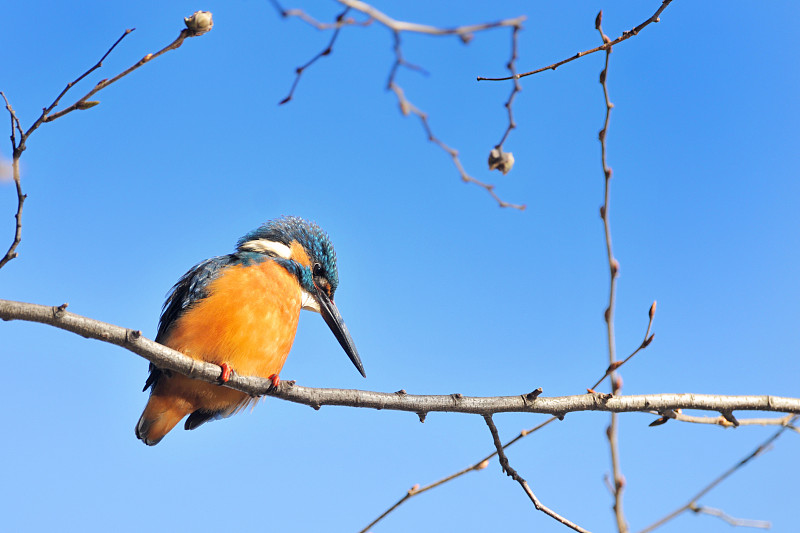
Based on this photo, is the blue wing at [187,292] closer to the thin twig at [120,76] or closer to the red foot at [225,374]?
the red foot at [225,374]

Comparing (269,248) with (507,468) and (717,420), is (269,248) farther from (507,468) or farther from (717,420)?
(717,420)

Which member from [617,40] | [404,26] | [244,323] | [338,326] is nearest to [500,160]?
[617,40]

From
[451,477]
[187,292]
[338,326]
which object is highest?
[338,326]

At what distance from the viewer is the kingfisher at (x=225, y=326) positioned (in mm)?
3270

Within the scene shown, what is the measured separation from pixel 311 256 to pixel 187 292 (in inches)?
34.3

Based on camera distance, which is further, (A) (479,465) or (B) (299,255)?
(B) (299,255)

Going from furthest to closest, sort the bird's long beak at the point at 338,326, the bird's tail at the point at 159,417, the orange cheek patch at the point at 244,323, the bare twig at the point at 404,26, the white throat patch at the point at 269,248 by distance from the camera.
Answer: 1. the bird's long beak at the point at 338,326
2. the white throat patch at the point at 269,248
3. the bird's tail at the point at 159,417
4. the orange cheek patch at the point at 244,323
5. the bare twig at the point at 404,26

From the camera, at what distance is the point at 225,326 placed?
10.7ft

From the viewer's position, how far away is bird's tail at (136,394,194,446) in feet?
11.4

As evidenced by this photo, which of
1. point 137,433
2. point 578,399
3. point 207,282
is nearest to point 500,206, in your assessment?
point 578,399

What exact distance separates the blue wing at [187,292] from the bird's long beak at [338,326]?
687 mm

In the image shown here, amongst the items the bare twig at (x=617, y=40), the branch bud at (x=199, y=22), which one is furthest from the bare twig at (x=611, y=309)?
the branch bud at (x=199, y=22)

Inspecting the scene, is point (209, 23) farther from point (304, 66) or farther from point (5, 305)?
point (5, 305)

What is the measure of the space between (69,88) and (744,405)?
2683 millimetres
